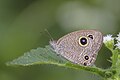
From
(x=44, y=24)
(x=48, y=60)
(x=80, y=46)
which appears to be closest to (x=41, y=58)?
(x=48, y=60)

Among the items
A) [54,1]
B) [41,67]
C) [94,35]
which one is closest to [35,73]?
[41,67]

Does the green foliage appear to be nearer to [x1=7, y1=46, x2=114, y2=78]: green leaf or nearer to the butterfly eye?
[x1=7, y1=46, x2=114, y2=78]: green leaf

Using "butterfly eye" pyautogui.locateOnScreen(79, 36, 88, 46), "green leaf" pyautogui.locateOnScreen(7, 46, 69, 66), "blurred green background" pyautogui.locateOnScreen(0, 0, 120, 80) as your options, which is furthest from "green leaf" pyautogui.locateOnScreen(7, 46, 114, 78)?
"blurred green background" pyautogui.locateOnScreen(0, 0, 120, 80)

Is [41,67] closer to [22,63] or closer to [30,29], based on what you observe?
[30,29]

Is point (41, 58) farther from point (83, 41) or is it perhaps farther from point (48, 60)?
point (83, 41)

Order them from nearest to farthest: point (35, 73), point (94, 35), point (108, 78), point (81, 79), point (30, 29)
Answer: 1. point (108, 78)
2. point (94, 35)
3. point (81, 79)
4. point (35, 73)
5. point (30, 29)

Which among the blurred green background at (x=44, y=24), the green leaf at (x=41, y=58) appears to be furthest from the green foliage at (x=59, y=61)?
the blurred green background at (x=44, y=24)
